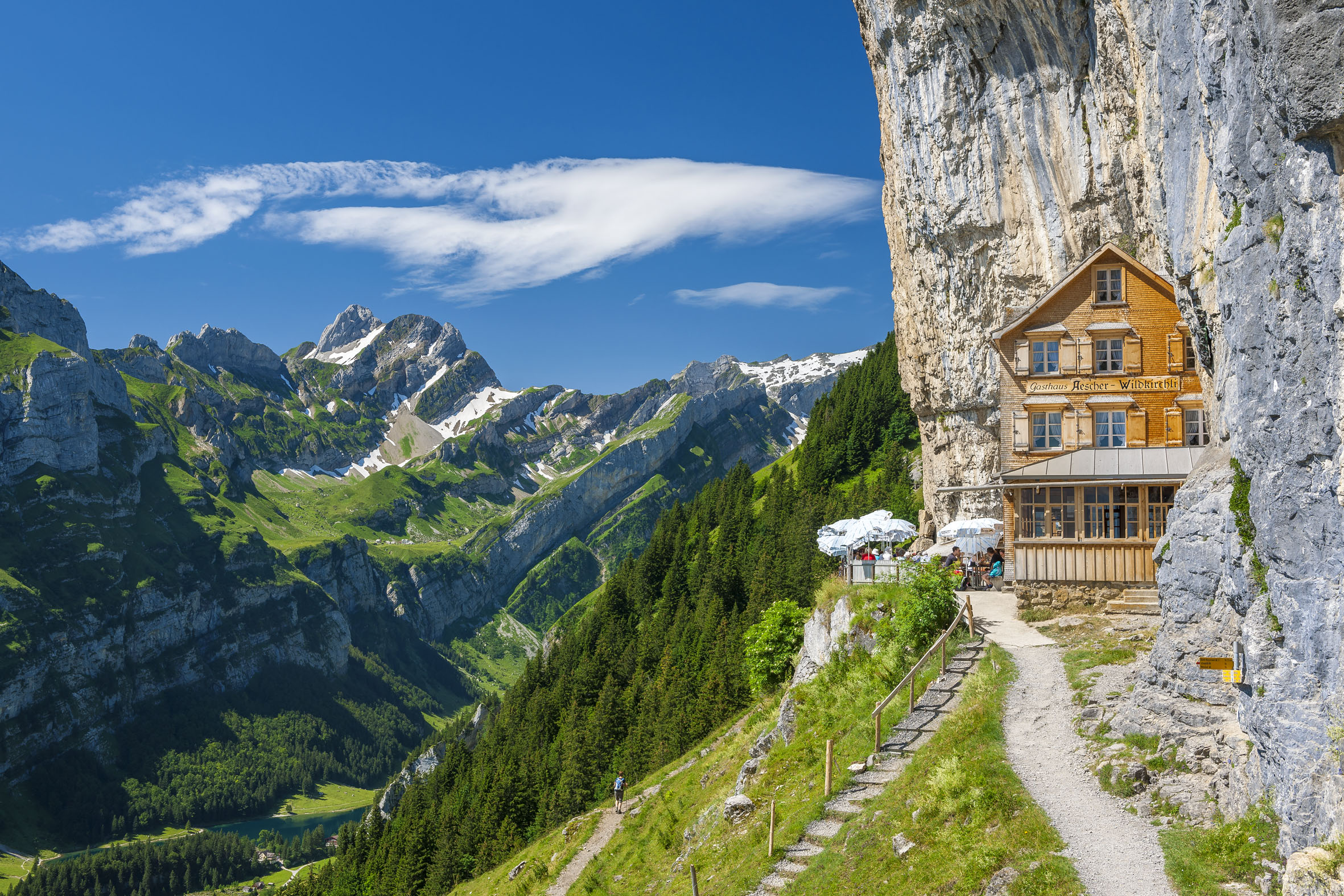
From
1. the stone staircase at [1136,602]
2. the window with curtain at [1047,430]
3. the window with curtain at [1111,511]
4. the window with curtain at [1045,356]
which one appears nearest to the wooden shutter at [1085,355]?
the window with curtain at [1045,356]

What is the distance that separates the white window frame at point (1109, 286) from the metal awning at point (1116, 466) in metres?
8.03

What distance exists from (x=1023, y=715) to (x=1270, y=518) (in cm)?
1003

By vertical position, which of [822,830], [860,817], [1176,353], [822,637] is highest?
[1176,353]

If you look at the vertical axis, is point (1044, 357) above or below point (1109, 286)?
below

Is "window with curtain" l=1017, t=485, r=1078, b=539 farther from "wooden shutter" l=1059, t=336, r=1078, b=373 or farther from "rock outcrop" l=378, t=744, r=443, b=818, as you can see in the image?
"rock outcrop" l=378, t=744, r=443, b=818

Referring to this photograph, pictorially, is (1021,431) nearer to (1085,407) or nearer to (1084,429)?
(1084,429)

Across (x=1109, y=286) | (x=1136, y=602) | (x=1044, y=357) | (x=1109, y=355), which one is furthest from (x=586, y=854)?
(x=1109, y=286)

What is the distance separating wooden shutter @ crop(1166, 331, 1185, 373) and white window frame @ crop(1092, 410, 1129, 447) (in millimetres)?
2605

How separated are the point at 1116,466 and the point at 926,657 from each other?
472 inches

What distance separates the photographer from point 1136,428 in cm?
3725

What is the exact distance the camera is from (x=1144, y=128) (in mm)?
33500

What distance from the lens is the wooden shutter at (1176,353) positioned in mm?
36750

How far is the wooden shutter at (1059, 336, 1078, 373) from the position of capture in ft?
125

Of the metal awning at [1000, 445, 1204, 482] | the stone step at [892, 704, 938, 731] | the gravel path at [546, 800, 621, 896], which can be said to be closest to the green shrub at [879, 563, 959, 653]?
the stone step at [892, 704, 938, 731]
